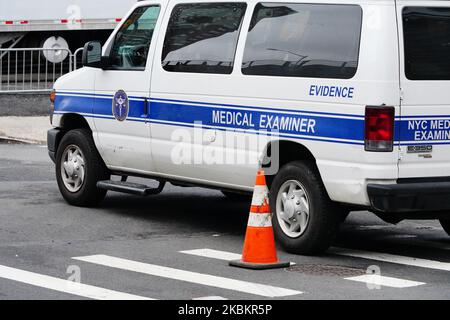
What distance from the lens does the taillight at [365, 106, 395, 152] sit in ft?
30.4

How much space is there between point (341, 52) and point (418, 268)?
71.7 inches

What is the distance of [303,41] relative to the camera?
9.91 metres

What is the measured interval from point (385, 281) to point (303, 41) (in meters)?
2.23

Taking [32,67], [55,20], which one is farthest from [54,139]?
[55,20]

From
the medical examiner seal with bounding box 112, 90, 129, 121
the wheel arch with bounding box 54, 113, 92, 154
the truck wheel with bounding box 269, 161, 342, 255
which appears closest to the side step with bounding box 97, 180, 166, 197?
the medical examiner seal with bounding box 112, 90, 129, 121

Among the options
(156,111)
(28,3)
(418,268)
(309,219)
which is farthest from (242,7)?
(28,3)

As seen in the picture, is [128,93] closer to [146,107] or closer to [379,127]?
[146,107]

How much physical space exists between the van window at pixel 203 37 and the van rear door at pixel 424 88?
67.9 inches

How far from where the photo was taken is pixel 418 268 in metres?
9.45

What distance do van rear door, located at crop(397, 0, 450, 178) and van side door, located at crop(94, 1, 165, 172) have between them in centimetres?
288

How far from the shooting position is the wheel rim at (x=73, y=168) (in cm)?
1234

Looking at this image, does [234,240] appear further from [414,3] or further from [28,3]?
[28,3]

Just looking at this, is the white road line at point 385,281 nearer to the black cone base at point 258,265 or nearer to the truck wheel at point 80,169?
the black cone base at point 258,265

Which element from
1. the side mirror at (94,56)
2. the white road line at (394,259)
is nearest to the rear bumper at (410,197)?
the white road line at (394,259)
